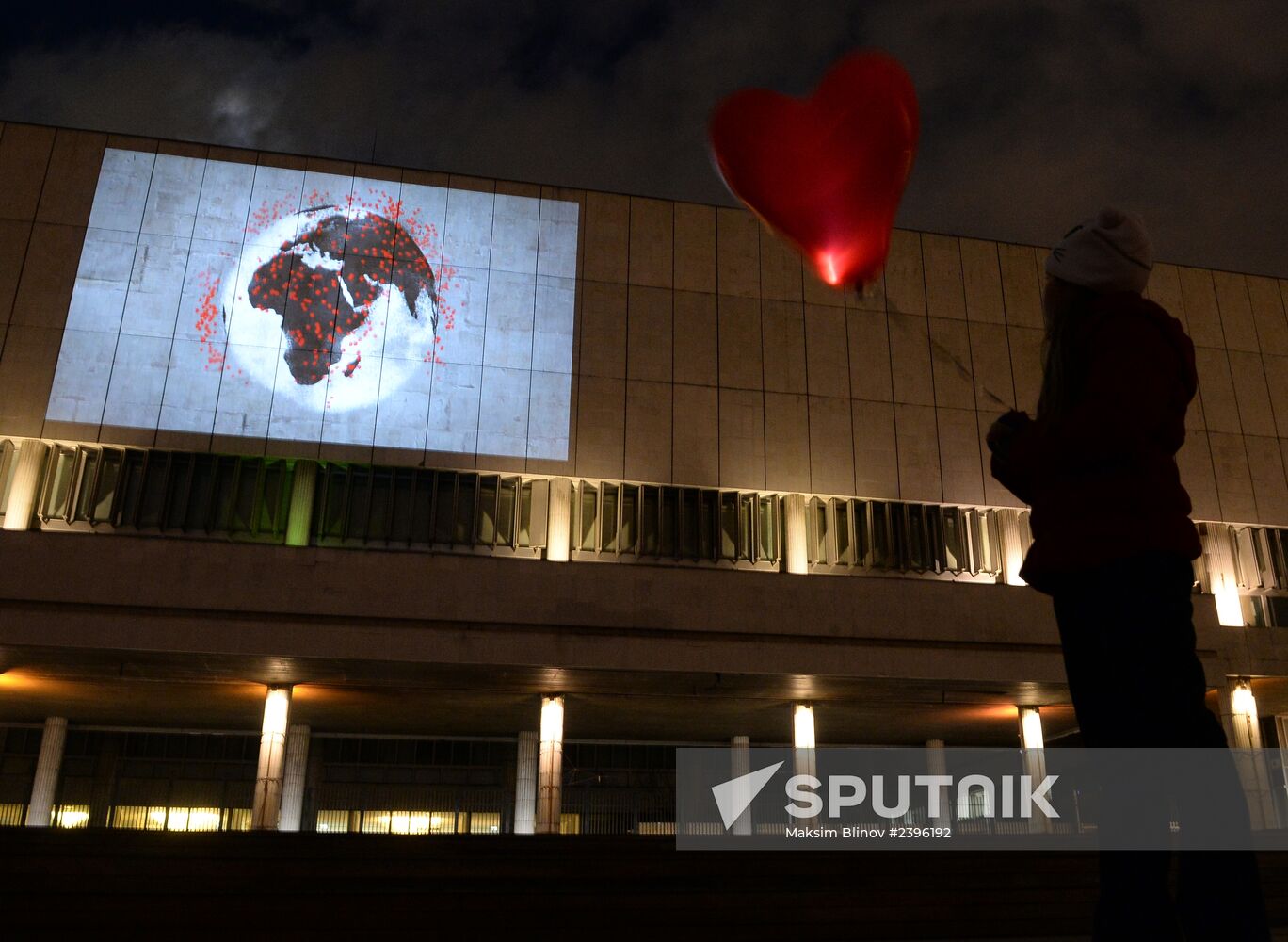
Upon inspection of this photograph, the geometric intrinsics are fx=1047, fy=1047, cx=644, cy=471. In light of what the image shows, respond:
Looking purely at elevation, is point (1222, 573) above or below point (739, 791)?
above

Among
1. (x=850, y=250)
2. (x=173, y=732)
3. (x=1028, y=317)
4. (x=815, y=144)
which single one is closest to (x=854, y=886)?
(x=850, y=250)

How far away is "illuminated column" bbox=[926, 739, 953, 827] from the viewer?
25062mm

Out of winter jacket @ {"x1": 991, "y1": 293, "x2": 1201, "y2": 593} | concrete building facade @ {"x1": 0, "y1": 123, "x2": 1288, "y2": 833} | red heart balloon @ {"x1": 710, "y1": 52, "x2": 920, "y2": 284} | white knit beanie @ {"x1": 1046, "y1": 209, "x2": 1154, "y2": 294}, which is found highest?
concrete building facade @ {"x1": 0, "y1": 123, "x2": 1288, "y2": 833}

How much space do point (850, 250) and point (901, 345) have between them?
69.0 feet

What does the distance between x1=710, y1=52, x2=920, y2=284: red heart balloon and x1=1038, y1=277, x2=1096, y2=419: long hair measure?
168 centimetres

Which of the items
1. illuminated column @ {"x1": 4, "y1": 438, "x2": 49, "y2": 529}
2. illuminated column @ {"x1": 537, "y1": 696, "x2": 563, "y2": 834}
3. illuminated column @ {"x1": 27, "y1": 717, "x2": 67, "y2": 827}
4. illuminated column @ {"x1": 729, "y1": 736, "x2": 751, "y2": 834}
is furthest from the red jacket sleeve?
illuminated column @ {"x1": 27, "y1": 717, "x2": 67, "y2": 827}

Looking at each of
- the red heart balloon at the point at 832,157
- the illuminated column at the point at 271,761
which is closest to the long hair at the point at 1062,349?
the red heart balloon at the point at 832,157

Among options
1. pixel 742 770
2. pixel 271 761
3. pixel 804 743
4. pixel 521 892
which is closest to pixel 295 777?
pixel 271 761

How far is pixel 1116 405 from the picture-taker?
282 centimetres

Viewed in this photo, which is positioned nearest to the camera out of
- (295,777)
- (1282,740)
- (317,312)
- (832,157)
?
(832,157)

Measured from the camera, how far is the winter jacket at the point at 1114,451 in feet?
9.21

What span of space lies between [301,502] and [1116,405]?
20.8 m

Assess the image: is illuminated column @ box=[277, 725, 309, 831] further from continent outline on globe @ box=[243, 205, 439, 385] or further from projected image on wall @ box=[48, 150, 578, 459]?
continent outline on globe @ box=[243, 205, 439, 385]

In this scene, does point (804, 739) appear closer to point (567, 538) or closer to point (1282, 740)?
point (567, 538)
